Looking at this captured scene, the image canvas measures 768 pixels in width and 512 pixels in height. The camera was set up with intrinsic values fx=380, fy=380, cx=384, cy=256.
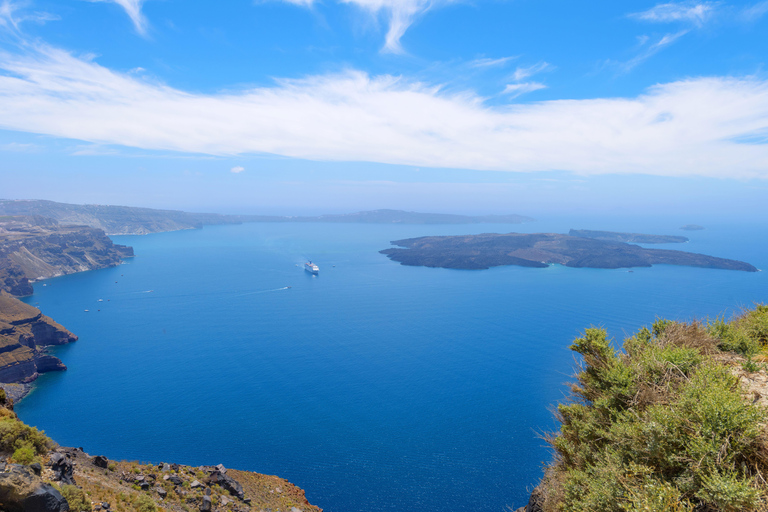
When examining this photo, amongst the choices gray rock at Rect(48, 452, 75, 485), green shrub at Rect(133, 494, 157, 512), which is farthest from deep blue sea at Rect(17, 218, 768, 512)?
gray rock at Rect(48, 452, 75, 485)

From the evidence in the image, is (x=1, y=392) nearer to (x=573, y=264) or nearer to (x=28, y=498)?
(x=28, y=498)

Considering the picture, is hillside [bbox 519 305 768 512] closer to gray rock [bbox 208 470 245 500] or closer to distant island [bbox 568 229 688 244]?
gray rock [bbox 208 470 245 500]

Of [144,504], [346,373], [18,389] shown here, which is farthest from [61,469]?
[18,389]

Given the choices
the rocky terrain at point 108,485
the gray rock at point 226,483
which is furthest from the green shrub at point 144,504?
the gray rock at point 226,483

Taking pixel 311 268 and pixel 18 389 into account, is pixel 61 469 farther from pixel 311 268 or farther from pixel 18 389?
pixel 311 268

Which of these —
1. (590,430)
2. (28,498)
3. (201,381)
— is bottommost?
(201,381)

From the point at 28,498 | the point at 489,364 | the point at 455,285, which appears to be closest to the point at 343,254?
the point at 455,285
